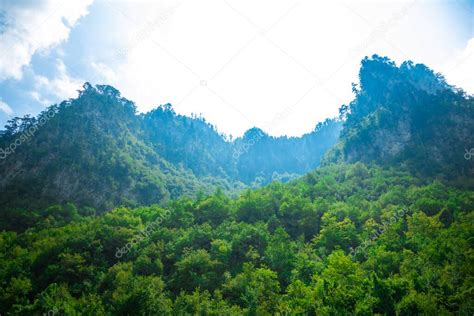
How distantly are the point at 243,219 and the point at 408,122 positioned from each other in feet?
225

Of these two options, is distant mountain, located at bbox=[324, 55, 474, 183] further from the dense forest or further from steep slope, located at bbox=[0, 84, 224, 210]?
steep slope, located at bbox=[0, 84, 224, 210]

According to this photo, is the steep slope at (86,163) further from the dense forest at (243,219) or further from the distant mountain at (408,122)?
the distant mountain at (408,122)

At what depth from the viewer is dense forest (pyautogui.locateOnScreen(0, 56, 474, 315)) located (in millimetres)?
30625

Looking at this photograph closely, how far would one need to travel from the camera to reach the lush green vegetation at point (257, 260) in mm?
28234

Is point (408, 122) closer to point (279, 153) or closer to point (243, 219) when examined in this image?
point (243, 219)

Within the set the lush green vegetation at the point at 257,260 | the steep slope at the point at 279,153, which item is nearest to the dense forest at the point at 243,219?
the lush green vegetation at the point at 257,260

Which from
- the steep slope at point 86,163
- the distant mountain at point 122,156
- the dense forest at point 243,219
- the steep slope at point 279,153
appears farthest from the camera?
the steep slope at point 279,153

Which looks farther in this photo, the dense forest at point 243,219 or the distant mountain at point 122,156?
the distant mountain at point 122,156

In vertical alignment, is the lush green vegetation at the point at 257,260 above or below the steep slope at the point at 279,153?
below

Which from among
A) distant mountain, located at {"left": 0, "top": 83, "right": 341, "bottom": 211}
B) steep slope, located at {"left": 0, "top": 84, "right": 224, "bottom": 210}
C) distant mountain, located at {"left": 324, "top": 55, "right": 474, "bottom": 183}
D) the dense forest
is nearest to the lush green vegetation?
the dense forest

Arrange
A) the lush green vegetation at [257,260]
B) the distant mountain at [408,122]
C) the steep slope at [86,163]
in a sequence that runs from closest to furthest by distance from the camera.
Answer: the lush green vegetation at [257,260]
the distant mountain at [408,122]
the steep slope at [86,163]

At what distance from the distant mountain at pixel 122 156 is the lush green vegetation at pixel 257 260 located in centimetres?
2279

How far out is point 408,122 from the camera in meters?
98.9

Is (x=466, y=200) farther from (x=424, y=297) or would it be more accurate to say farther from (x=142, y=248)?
(x=142, y=248)
